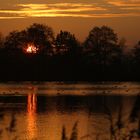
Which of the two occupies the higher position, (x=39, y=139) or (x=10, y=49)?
(x=10, y=49)

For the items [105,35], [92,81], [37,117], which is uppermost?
[105,35]

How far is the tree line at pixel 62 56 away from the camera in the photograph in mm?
94562

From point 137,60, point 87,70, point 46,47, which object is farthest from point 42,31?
Answer: point 137,60

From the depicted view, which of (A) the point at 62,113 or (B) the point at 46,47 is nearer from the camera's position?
(A) the point at 62,113

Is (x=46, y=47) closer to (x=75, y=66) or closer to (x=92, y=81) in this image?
(x=75, y=66)

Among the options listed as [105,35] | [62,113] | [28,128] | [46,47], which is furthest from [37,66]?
[28,128]

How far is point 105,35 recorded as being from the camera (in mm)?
100125

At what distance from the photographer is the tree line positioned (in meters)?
94.6

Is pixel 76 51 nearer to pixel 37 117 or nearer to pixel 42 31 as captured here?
pixel 42 31

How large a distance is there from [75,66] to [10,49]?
36.7 feet

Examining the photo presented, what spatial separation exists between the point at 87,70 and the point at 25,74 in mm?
11541

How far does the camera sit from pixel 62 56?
9631 cm

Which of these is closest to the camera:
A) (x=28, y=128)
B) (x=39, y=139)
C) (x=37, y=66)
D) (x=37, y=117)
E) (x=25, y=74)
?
(x=39, y=139)

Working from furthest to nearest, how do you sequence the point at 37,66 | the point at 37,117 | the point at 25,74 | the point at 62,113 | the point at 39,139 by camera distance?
the point at 25,74, the point at 37,66, the point at 62,113, the point at 37,117, the point at 39,139
